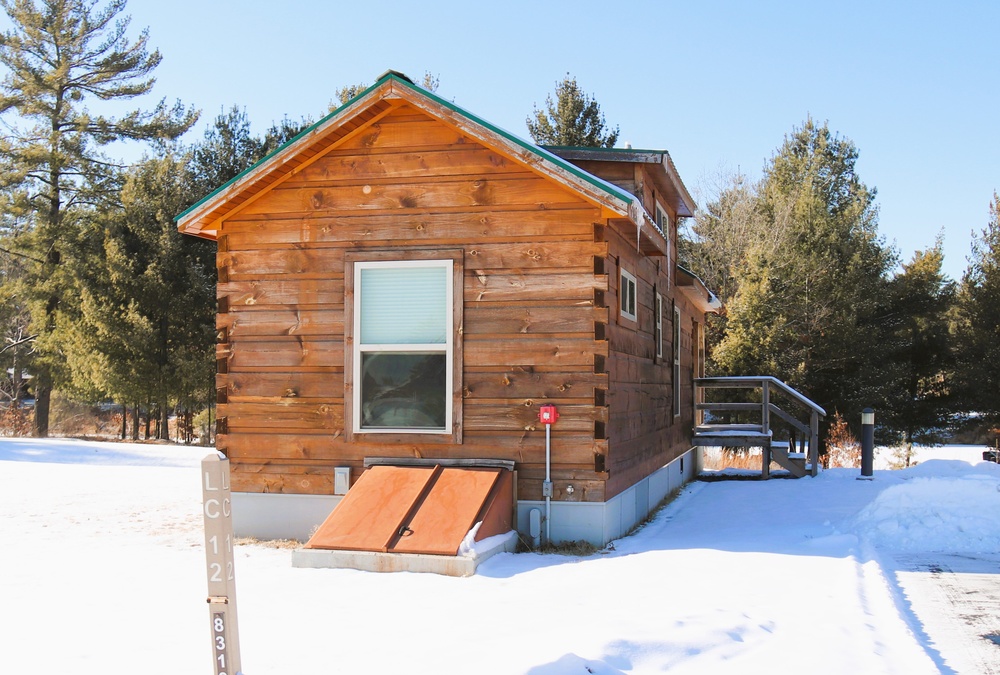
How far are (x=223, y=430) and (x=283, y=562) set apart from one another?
2.16 m

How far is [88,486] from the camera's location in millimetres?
15062

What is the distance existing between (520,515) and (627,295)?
308 centimetres

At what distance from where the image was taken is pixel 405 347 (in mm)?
9586

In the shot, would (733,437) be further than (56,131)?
No

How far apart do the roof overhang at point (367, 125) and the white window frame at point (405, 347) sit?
1.33 m

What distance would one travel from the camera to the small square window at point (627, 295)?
10.5 m

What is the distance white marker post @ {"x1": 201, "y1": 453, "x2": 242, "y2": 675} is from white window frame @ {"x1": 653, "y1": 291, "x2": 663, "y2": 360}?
357 inches

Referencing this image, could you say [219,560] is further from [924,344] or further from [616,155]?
[924,344]

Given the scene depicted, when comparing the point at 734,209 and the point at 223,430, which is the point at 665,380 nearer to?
the point at 223,430

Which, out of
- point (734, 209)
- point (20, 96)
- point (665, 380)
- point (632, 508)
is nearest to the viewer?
point (632, 508)

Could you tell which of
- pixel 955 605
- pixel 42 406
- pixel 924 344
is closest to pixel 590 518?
pixel 955 605

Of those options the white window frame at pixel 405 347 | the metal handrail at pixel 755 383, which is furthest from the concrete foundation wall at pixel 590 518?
the metal handrail at pixel 755 383

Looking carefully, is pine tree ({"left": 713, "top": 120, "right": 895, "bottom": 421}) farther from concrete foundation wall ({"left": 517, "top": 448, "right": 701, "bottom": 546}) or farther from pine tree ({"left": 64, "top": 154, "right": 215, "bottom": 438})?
concrete foundation wall ({"left": 517, "top": 448, "right": 701, "bottom": 546})

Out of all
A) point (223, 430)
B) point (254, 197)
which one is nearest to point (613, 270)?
point (254, 197)
